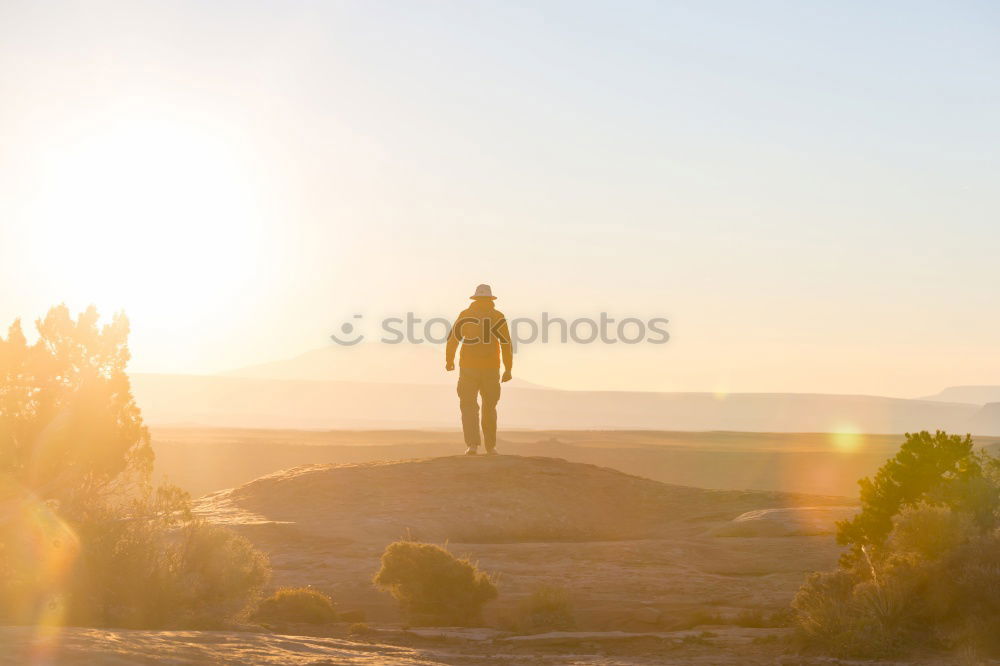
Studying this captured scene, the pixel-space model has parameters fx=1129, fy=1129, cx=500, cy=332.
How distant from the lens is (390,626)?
1501cm

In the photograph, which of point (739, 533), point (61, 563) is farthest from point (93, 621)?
point (739, 533)

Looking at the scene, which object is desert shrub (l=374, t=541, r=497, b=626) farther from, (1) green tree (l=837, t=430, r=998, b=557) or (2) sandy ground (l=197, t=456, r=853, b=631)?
(1) green tree (l=837, t=430, r=998, b=557)

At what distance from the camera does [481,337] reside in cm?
2330

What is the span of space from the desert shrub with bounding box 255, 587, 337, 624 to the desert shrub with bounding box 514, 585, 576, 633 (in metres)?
2.57

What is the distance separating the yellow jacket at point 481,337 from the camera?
23.2 metres

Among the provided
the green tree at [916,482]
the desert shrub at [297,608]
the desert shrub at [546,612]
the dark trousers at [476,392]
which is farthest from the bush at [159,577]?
the dark trousers at [476,392]

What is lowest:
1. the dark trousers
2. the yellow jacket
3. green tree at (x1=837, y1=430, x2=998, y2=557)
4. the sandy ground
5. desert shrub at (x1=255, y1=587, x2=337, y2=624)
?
desert shrub at (x1=255, y1=587, x2=337, y2=624)

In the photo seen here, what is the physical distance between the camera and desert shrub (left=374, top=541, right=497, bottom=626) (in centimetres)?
1547

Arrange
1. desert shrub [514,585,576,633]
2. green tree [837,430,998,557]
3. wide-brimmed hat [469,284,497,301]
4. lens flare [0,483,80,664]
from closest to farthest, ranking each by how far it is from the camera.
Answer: lens flare [0,483,80,664], green tree [837,430,998,557], desert shrub [514,585,576,633], wide-brimmed hat [469,284,497,301]

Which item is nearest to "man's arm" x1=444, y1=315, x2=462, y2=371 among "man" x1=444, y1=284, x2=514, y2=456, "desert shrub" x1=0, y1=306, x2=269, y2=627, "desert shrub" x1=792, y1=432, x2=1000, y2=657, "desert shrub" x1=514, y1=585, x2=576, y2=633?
"man" x1=444, y1=284, x2=514, y2=456

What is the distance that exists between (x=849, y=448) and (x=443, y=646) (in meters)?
79.9

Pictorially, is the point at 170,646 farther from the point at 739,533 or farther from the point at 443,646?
the point at 739,533

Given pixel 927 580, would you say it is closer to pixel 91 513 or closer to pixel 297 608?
pixel 297 608

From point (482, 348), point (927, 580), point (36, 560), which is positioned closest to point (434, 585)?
point (36, 560)
